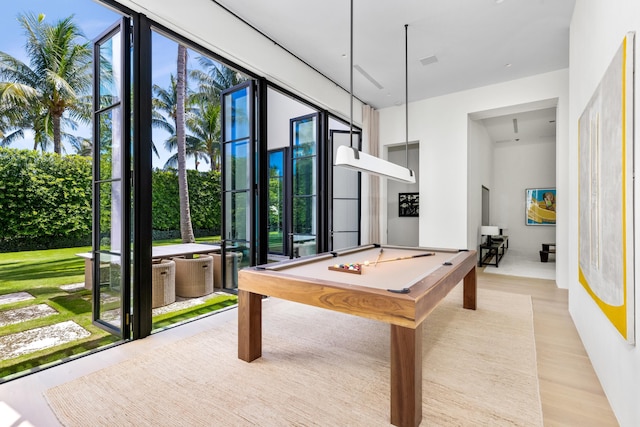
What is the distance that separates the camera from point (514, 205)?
840 cm

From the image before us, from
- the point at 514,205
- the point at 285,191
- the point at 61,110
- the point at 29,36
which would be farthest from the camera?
the point at 514,205

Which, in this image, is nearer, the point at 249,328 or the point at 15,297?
the point at 249,328

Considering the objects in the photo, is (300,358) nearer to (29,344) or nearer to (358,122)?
(29,344)

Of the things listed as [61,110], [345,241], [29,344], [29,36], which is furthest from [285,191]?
[29,344]

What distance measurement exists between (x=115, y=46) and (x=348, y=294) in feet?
9.34

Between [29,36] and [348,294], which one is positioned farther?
[29,36]

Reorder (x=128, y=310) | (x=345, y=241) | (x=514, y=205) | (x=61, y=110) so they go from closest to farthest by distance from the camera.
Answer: (x=128, y=310)
(x=61, y=110)
(x=345, y=241)
(x=514, y=205)

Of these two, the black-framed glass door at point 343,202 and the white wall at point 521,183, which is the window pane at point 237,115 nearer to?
the black-framed glass door at point 343,202

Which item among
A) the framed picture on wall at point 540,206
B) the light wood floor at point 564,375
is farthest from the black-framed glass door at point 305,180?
the framed picture on wall at point 540,206

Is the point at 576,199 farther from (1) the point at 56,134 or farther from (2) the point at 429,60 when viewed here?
(1) the point at 56,134

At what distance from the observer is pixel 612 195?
167 centimetres

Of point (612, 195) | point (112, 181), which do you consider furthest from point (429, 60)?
point (112, 181)

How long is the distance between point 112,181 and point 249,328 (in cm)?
177

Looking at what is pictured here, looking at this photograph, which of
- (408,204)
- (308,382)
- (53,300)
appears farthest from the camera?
(408,204)
